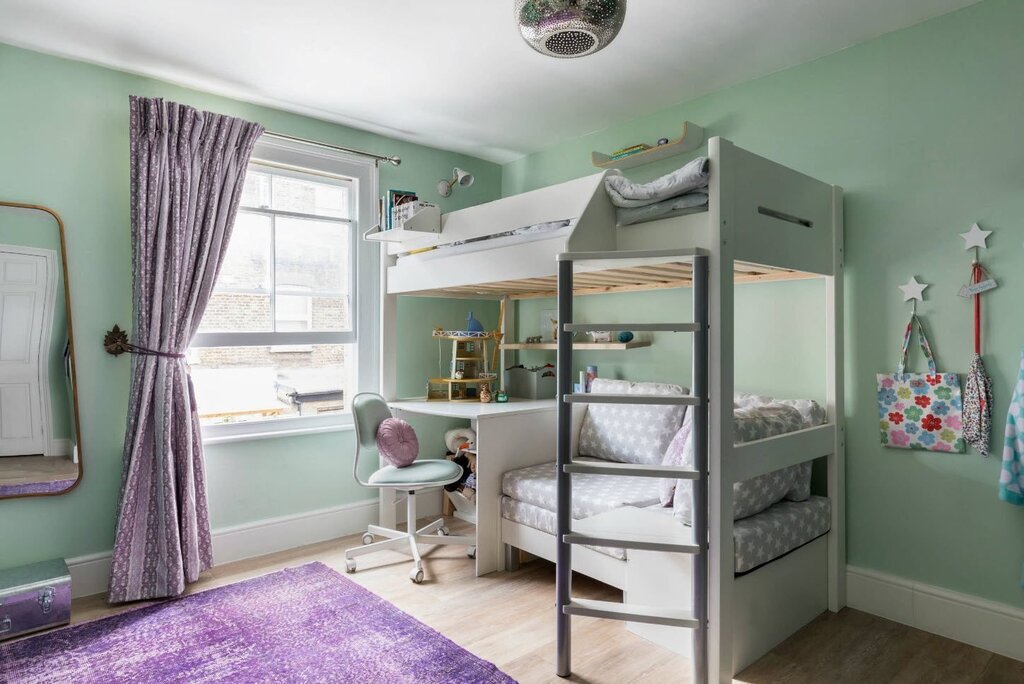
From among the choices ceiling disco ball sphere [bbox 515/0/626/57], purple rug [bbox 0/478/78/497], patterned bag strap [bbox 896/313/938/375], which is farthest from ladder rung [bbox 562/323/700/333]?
purple rug [bbox 0/478/78/497]

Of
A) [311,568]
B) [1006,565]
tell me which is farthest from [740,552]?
[311,568]

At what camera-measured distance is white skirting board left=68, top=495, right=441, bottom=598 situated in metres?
2.89

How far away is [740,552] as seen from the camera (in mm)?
2164

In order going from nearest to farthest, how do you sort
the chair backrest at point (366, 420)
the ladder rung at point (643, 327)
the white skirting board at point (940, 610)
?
the ladder rung at point (643, 327) → the white skirting board at point (940, 610) → the chair backrest at point (366, 420)

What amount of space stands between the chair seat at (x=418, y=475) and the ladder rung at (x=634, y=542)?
1162 mm

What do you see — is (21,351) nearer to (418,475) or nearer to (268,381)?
(268,381)

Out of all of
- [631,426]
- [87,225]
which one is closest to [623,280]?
[631,426]

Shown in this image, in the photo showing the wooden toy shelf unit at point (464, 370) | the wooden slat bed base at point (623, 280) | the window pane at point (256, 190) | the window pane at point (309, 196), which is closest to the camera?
the wooden slat bed base at point (623, 280)

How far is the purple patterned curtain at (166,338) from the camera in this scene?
287cm

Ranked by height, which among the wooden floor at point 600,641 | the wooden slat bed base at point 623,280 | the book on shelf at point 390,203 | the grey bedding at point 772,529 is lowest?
the wooden floor at point 600,641

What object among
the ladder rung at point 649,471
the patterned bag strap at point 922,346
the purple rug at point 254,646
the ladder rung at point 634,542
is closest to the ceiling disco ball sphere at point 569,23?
the ladder rung at point 649,471

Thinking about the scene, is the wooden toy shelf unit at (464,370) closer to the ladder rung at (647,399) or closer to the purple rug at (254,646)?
the purple rug at (254,646)

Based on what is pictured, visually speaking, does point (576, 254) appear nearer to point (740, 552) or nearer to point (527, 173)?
point (740, 552)

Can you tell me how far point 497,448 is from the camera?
10.3ft
